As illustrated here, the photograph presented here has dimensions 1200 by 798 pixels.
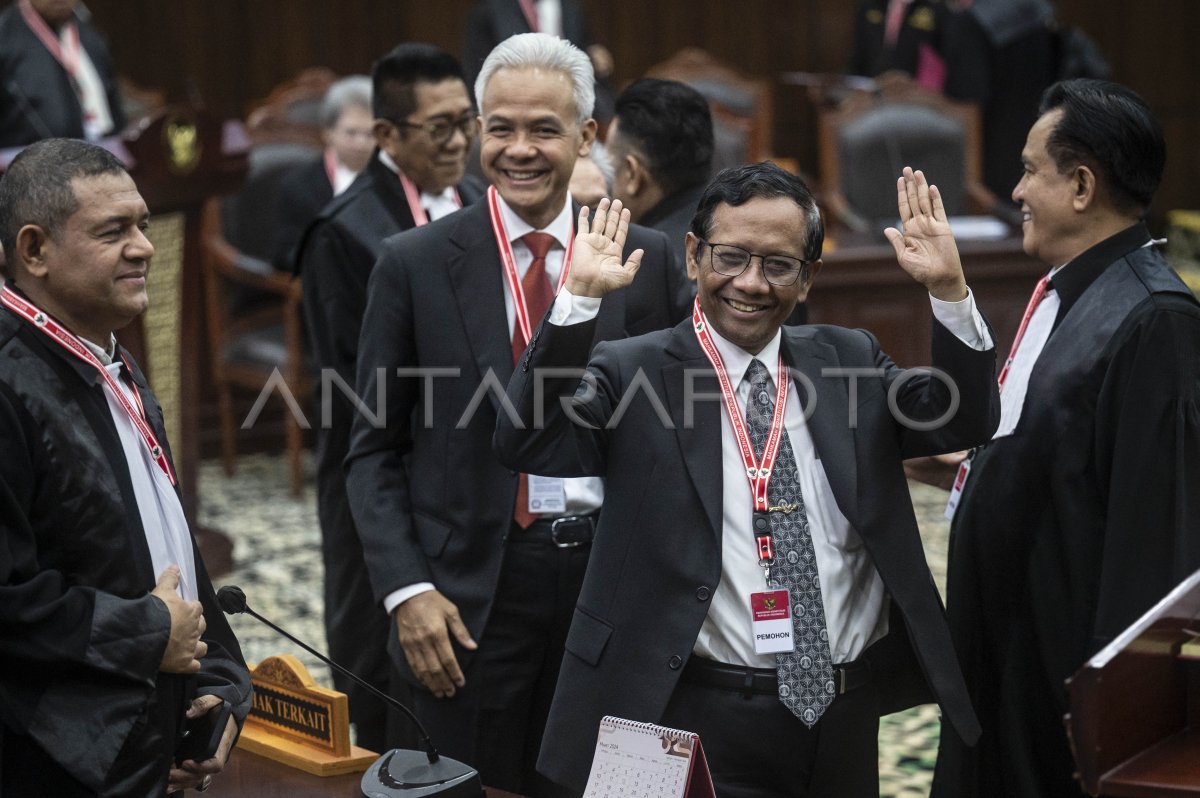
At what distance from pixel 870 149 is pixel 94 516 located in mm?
5742

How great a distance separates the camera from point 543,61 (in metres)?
2.69

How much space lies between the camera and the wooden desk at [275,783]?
2451 mm

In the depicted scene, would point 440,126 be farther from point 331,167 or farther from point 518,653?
point 331,167

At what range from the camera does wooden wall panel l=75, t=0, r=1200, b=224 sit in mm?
7750

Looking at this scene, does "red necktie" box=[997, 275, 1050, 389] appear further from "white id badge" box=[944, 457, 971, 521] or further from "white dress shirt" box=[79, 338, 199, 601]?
"white dress shirt" box=[79, 338, 199, 601]

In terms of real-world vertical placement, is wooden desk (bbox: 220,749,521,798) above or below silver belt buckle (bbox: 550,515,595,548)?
below

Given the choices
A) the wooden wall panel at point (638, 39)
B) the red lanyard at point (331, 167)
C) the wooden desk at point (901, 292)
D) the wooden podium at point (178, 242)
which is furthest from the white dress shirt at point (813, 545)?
the wooden wall panel at point (638, 39)

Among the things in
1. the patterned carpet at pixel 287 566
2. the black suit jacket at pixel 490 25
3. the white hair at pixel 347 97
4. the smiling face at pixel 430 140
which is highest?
the black suit jacket at pixel 490 25

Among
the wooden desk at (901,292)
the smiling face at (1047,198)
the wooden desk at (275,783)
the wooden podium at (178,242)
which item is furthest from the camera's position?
the wooden desk at (901,292)

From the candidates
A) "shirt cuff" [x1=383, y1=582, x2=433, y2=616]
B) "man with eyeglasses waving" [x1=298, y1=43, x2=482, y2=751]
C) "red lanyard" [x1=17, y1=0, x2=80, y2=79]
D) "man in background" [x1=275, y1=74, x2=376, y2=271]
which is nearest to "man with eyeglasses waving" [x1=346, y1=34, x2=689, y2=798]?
"shirt cuff" [x1=383, y1=582, x2=433, y2=616]

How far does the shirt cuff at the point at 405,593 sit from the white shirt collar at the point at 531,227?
0.61m

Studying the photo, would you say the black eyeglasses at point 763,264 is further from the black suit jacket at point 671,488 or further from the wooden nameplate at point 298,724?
the wooden nameplate at point 298,724

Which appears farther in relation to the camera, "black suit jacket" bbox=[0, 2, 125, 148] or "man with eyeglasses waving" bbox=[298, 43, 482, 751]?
"black suit jacket" bbox=[0, 2, 125, 148]

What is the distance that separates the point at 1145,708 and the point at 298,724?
4.47 feet
